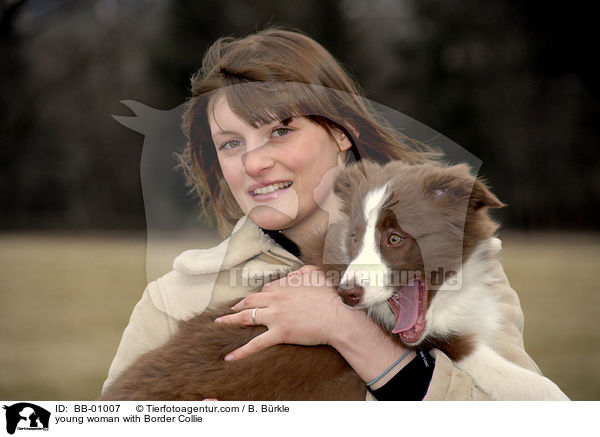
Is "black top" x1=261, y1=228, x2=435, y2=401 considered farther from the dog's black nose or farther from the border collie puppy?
the dog's black nose

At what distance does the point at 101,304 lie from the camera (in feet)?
12.4

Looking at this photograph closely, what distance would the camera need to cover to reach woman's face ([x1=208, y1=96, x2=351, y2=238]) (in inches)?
79.4

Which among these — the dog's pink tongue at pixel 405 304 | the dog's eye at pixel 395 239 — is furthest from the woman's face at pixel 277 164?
the dog's pink tongue at pixel 405 304

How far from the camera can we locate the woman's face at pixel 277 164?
2016 millimetres

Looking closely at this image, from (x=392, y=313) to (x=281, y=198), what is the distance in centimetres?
58

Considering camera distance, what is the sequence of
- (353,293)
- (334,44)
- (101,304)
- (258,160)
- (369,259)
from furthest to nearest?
(101,304)
(334,44)
(258,160)
(369,259)
(353,293)

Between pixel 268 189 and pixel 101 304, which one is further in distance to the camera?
pixel 101 304

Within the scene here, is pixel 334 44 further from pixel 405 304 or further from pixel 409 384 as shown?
pixel 409 384

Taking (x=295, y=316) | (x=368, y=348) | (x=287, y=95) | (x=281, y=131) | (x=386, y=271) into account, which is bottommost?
(x=368, y=348)

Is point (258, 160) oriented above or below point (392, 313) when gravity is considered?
above
